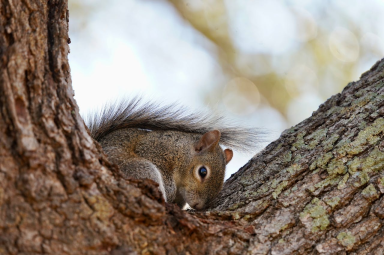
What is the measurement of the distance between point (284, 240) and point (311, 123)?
918 mm

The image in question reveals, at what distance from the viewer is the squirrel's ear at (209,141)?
3.37 m

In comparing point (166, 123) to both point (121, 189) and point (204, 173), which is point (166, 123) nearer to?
point (204, 173)

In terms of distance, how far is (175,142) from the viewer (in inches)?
130

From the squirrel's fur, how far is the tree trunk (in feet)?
3.90

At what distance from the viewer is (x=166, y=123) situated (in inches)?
134

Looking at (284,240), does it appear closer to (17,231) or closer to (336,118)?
(336,118)

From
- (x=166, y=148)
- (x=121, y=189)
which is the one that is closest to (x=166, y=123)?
(x=166, y=148)

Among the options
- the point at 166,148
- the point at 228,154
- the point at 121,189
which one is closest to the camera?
the point at 121,189

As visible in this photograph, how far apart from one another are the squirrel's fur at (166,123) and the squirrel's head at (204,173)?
0.19 metres

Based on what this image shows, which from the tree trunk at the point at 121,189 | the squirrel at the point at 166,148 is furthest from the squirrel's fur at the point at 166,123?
the tree trunk at the point at 121,189

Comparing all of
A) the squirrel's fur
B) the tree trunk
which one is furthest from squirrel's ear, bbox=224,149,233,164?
the tree trunk

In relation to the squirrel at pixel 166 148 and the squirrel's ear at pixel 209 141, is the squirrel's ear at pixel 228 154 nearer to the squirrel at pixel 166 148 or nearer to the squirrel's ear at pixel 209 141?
the squirrel at pixel 166 148

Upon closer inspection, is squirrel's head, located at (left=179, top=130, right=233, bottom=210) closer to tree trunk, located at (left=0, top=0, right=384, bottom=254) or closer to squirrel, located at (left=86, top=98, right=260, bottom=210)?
squirrel, located at (left=86, top=98, right=260, bottom=210)

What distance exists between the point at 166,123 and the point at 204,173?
520 mm
